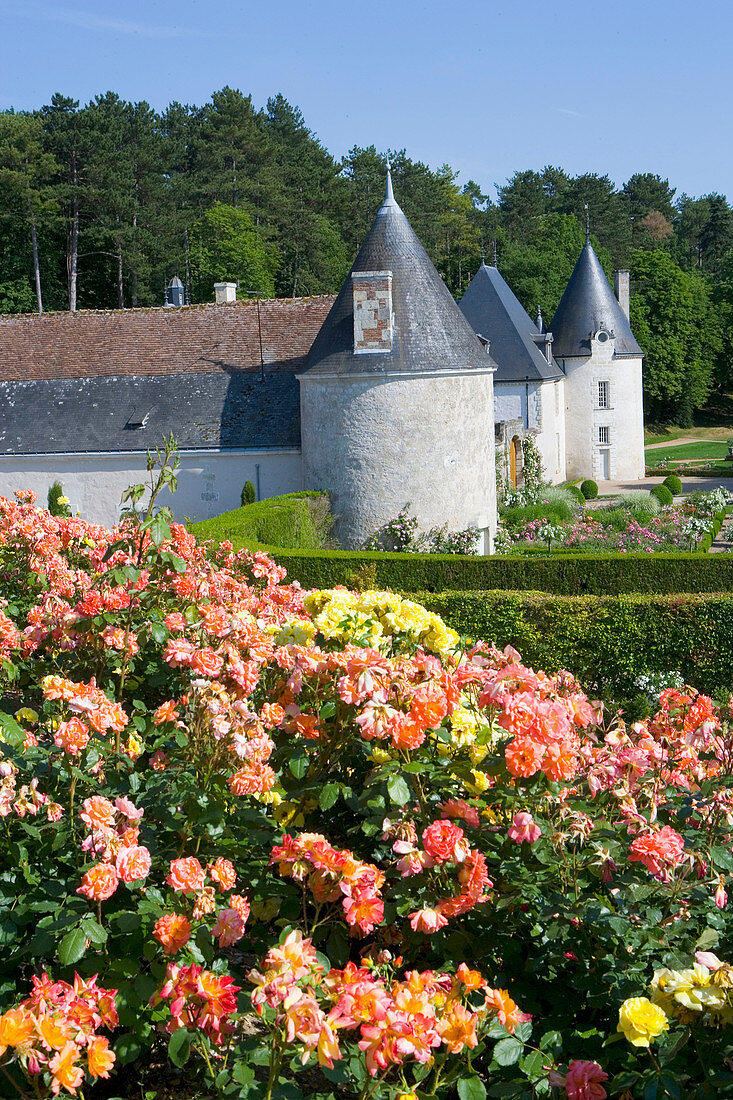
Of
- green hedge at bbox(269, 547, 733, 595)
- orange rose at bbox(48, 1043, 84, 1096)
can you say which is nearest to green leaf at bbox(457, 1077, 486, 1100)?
orange rose at bbox(48, 1043, 84, 1096)

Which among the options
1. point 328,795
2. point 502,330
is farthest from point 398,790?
point 502,330

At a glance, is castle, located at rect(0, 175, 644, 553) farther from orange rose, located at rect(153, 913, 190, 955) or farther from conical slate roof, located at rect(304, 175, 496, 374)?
orange rose, located at rect(153, 913, 190, 955)

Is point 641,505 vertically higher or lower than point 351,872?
lower

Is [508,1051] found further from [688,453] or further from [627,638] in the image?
[688,453]

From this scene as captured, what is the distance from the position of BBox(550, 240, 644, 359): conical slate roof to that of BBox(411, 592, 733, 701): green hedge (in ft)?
80.4

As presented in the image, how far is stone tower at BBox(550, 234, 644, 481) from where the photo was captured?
35312 millimetres

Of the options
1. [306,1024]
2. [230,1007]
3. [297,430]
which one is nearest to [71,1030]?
[230,1007]

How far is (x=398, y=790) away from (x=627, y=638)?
9.33 metres

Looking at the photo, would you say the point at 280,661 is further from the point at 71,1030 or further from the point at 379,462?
the point at 379,462

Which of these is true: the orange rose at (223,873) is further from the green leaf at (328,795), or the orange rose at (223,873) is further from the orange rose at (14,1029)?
the orange rose at (14,1029)

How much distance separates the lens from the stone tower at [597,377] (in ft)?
116

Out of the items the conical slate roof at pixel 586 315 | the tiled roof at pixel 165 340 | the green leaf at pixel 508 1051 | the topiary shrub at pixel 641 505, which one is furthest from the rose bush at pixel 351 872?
the conical slate roof at pixel 586 315

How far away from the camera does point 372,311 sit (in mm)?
18078

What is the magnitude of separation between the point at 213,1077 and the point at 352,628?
6.02 ft
